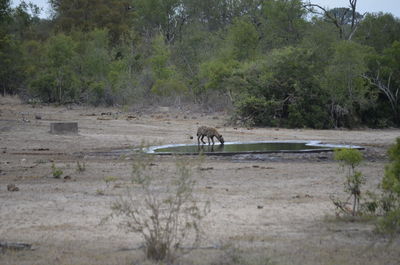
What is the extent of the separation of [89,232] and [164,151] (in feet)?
38.0

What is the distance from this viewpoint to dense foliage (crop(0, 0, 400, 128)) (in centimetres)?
3469

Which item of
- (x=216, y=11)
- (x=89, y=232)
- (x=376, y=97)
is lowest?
(x=89, y=232)

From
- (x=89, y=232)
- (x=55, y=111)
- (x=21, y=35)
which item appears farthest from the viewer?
(x=21, y=35)

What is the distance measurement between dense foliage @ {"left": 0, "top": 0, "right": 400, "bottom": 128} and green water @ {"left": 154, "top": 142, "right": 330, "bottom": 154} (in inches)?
396

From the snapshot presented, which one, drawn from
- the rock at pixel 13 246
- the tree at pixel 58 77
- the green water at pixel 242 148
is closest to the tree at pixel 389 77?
the green water at pixel 242 148

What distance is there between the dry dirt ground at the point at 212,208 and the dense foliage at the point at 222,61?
38.2ft

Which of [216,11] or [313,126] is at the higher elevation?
[216,11]

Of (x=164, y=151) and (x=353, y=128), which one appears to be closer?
(x=164, y=151)

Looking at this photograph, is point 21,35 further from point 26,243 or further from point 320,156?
point 26,243

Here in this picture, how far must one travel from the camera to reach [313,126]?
1316 inches

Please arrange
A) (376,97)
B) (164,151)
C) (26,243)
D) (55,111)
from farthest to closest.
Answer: (55,111)
(376,97)
(164,151)
(26,243)

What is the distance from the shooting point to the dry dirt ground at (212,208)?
780 centimetres

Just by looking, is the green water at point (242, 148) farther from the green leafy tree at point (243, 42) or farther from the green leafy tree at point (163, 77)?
the green leafy tree at point (163, 77)

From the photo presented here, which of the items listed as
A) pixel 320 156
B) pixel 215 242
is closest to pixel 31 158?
pixel 320 156
